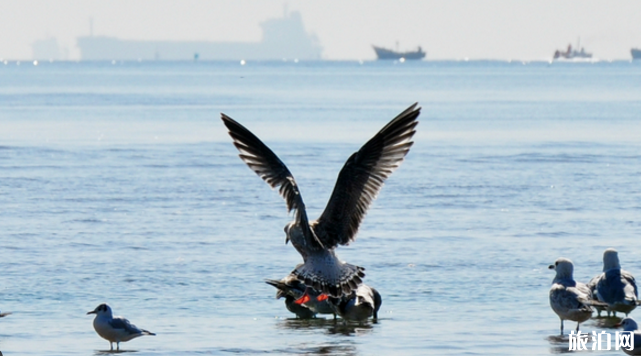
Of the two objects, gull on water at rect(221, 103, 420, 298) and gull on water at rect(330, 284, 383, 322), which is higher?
gull on water at rect(221, 103, 420, 298)

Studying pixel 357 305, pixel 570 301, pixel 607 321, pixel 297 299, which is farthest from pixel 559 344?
pixel 297 299

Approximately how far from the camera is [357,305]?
41.3 ft

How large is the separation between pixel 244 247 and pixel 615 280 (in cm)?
622

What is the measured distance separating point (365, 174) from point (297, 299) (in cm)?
154

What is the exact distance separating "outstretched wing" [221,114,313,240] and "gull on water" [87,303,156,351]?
1.80m

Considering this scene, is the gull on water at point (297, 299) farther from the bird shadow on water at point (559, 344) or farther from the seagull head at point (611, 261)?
the seagull head at point (611, 261)

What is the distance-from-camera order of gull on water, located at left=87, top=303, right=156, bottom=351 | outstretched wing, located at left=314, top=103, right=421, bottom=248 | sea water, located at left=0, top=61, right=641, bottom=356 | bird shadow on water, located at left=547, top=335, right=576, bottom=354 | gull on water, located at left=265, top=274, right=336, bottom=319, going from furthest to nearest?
gull on water, located at left=265, top=274, right=336, bottom=319 → sea water, located at left=0, top=61, right=641, bottom=356 → outstretched wing, located at left=314, top=103, right=421, bottom=248 → gull on water, located at left=87, top=303, right=156, bottom=351 → bird shadow on water, located at left=547, top=335, right=576, bottom=354

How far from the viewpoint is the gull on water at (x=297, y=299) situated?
12.9 m

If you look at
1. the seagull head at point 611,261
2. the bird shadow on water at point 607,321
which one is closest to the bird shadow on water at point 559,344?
the bird shadow on water at point 607,321

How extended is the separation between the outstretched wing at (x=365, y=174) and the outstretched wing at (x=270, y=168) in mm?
477

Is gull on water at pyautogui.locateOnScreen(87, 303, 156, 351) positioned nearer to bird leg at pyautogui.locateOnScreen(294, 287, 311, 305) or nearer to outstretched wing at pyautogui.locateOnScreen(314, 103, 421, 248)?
bird leg at pyautogui.locateOnScreen(294, 287, 311, 305)

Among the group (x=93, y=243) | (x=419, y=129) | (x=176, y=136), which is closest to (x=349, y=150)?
(x=176, y=136)

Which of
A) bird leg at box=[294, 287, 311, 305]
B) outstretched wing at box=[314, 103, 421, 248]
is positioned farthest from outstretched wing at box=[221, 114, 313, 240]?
bird leg at box=[294, 287, 311, 305]

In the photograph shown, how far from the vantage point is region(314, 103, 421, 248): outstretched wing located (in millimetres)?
12109
